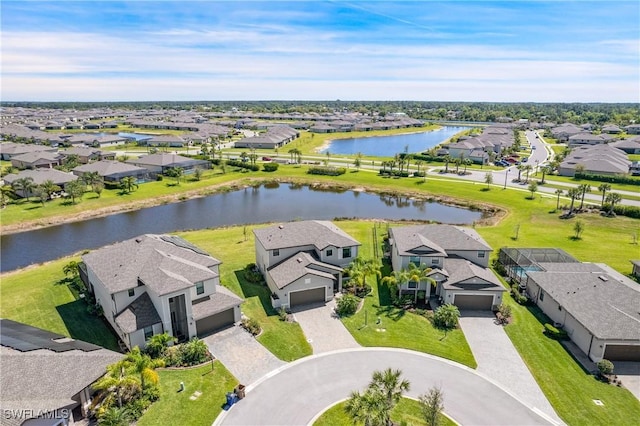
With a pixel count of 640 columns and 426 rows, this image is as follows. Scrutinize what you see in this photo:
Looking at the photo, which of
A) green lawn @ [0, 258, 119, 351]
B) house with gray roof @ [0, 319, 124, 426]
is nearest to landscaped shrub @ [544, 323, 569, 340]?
house with gray roof @ [0, 319, 124, 426]

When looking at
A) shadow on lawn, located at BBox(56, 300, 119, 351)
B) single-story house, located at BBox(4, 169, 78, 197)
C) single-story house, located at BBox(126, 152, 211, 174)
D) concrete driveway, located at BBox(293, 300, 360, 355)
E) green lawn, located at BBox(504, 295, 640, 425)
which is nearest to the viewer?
green lawn, located at BBox(504, 295, 640, 425)

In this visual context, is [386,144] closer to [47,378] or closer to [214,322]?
[214,322]

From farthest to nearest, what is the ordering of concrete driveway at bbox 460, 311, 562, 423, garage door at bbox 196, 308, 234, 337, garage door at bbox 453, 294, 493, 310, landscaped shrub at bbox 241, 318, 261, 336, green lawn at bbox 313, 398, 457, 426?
garage door at bbox 453, 294, 493, 310
landscaped shrub at bbox 241, 318, 261, 336
garage door at bbox 196, 308, 234, 337
concrete driveway at bbox 460, 311, 562, 423
green lawn at bbox 313, 398, 457, 426

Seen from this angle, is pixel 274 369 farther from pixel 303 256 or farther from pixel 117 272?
pixel 117 272

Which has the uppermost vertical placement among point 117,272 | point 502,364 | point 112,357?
point 117,272

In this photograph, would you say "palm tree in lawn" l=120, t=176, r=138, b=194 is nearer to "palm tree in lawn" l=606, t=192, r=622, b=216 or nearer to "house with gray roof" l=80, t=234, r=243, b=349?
"house with gray roof" l=80, t=234, r=243, b=349

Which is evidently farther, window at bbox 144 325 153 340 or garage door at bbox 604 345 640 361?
window at bbox 144 325 153 340

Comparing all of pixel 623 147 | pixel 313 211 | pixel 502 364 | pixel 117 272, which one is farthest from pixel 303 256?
pixel 623 147

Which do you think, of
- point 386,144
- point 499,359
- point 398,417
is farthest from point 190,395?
point 386,144
